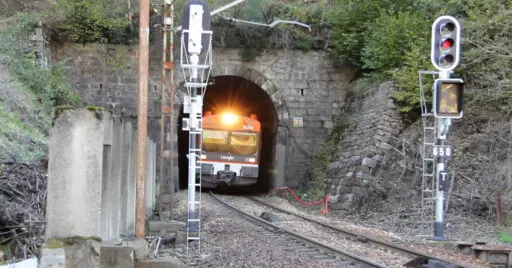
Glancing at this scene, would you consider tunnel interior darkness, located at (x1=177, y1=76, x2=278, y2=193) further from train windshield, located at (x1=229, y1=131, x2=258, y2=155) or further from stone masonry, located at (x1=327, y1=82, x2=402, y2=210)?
stone masonry, located at (x1=327, y1=82, x2=402, y2=210)

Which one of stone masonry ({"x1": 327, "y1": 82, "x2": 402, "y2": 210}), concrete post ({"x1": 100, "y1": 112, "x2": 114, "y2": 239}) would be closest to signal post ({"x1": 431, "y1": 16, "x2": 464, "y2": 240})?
stone masonry ({"x1": 327, "y1": 82, "x2": 402, "y2": 210})

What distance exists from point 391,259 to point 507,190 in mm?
5498

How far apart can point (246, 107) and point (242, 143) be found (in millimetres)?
6905

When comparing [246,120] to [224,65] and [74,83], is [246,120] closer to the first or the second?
[224,65]

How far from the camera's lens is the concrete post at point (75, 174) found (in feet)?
20.9

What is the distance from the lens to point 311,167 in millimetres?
23047

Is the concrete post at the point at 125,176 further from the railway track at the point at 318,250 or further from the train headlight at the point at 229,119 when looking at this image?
the train headlight at the point at 229,119

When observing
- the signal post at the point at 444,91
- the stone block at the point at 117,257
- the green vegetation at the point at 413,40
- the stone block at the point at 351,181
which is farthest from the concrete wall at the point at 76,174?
the stone block at the point at 351,181

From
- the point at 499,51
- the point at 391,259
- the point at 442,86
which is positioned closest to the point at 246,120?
the point at 499,51

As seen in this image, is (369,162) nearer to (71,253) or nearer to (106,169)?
(106,169)

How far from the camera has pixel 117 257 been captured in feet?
23.0

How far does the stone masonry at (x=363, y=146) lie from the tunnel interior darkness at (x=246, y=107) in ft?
15.6

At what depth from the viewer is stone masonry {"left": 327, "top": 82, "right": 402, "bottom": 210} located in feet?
55.7

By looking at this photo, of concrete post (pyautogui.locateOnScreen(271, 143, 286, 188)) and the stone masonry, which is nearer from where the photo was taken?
the stone masonry
